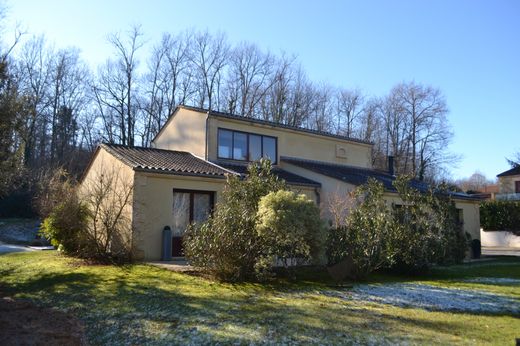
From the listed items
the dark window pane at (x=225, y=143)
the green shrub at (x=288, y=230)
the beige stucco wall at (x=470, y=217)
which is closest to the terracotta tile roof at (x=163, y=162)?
the dark window pane at (x=225, y=143)

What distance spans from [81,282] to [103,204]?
4.29 metres

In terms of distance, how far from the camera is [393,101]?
160ft

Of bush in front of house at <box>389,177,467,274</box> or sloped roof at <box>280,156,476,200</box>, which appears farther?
sloped roof at <box>280,156,476,200</box>

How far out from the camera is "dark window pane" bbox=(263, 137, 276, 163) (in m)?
22.1

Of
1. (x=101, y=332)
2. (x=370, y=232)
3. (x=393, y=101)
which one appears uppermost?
(x=393, y=101)

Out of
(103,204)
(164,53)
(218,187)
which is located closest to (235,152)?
(218,187)

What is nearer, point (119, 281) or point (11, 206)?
point (119, 281)

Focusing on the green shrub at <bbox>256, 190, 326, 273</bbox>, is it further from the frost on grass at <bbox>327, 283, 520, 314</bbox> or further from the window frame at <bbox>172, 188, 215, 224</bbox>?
the window frame at <bbox>172, 188, 215, 224</bbox>

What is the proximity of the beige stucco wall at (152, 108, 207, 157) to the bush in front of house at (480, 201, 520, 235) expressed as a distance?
25341mm

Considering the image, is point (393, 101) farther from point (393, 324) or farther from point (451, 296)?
point (393, 324)

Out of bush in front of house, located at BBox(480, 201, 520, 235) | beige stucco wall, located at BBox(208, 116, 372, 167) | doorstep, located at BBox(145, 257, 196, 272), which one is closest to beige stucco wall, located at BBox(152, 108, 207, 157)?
beige stucco wall, located at BBox(208, 116, 372, 167)

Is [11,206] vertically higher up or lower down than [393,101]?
lower down

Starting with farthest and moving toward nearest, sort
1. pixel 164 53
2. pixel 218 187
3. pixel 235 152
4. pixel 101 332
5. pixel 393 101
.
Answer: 1. pixel 393 101
2. pixel 164 53
3. pixel 235 152
4. pixel 218 187
5. pixel 101 332

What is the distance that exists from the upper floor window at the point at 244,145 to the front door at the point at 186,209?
3787mm
